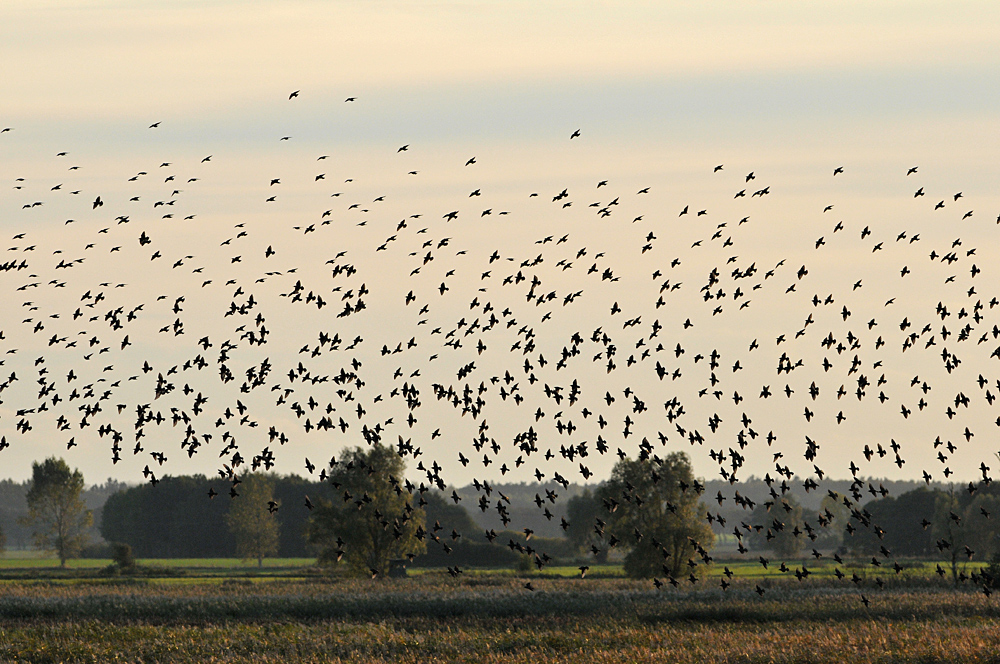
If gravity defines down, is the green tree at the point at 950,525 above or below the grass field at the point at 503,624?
above

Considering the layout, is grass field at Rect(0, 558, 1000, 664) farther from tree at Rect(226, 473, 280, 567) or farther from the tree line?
tree at Rect(226, 473, 280, 567)

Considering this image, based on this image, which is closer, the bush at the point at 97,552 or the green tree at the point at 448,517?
the green tree at the point at 448,517

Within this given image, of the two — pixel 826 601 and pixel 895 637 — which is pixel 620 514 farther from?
pixel 895 637

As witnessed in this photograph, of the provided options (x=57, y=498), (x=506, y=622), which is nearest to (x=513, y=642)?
(x=506, y=622)

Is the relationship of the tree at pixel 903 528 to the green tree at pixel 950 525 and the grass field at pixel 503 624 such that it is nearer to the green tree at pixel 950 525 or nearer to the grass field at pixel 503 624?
the green tree at pixel 950 525

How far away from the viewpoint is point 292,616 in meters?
63.3

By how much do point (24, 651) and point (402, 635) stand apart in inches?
615

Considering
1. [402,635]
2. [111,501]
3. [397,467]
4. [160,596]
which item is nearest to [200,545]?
[111,501]

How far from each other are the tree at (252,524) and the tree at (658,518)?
64.5 meters

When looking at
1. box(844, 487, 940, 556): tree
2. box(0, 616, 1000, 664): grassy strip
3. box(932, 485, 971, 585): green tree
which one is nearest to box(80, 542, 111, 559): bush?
box(844, 487, 940, 556): tree

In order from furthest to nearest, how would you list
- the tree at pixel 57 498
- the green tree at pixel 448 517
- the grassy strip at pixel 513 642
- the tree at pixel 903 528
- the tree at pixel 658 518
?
the green tree at pixel 448 517
the tree at pixel 57 498
the tree at pixel 903 528
the tree at pixel 658 518
the grassy strip at pixel 513 642

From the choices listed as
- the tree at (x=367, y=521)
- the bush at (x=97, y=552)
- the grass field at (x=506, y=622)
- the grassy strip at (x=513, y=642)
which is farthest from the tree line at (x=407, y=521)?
the grassy strip at (x=513, y=642)

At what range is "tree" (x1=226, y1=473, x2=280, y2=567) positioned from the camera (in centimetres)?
15250

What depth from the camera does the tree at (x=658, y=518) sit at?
95562 millimetres
